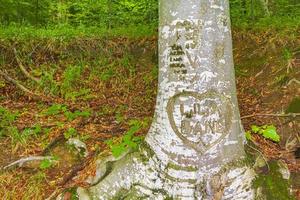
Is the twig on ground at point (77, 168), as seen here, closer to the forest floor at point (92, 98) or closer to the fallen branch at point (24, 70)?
the forest floor at point (92, 98)

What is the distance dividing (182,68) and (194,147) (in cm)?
58


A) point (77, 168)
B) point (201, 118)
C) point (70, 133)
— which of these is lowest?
point (77, 168)

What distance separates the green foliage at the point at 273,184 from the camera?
2.85 meters

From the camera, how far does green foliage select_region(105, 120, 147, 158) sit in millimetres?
3229

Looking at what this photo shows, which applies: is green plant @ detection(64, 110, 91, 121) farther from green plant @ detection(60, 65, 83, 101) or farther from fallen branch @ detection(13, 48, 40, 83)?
fallen branch @ detection(13, 48, 40, 83)

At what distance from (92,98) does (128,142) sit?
2.20m

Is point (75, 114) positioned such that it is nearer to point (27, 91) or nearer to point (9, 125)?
point (9, 125)

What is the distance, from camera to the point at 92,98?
553 centimetres

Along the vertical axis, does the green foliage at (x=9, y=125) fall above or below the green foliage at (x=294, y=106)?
below

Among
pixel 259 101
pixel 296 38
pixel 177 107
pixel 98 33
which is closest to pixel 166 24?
pixel 177 107

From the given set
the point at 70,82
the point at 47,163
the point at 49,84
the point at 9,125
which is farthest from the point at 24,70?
the point at 47,163

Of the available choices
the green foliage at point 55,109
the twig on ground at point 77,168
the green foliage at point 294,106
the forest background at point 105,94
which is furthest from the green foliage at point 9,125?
the green foliage at point 294,106

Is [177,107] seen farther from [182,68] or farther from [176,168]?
[176,168]

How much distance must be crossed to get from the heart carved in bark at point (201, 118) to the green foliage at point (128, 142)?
0.58 meters
